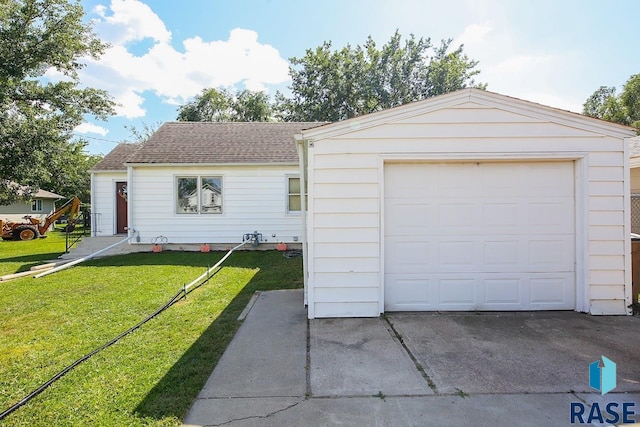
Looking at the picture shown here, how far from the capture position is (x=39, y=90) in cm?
1398

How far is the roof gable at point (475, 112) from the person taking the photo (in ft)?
14.8

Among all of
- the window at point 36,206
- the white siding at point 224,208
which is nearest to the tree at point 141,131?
the window at point 36,206

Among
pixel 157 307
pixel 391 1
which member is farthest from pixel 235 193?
pixel 391 1

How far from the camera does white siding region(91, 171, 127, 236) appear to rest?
12500mm

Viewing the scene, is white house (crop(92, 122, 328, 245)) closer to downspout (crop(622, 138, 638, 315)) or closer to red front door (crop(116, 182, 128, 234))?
red front door (crop(116, 182, 128, 234))

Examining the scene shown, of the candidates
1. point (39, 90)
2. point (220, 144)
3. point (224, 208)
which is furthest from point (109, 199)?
point (39, 90)

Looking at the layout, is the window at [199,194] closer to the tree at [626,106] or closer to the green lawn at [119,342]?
the green lawn at [119,342]

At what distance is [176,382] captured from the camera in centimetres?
284

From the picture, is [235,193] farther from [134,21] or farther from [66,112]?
[66,112]

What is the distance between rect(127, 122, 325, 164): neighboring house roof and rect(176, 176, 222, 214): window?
25.0 inches

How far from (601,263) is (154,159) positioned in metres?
11.6

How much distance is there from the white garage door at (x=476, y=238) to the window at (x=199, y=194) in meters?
7.72

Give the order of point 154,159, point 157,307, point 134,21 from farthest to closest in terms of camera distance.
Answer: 1. point 134,21
2. point 154,159
3. point 157,307

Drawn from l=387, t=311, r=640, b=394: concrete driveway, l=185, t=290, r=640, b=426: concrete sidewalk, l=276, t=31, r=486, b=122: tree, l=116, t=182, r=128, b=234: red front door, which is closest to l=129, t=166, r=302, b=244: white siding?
l=116, t=182, r=128, b=234: red front door
